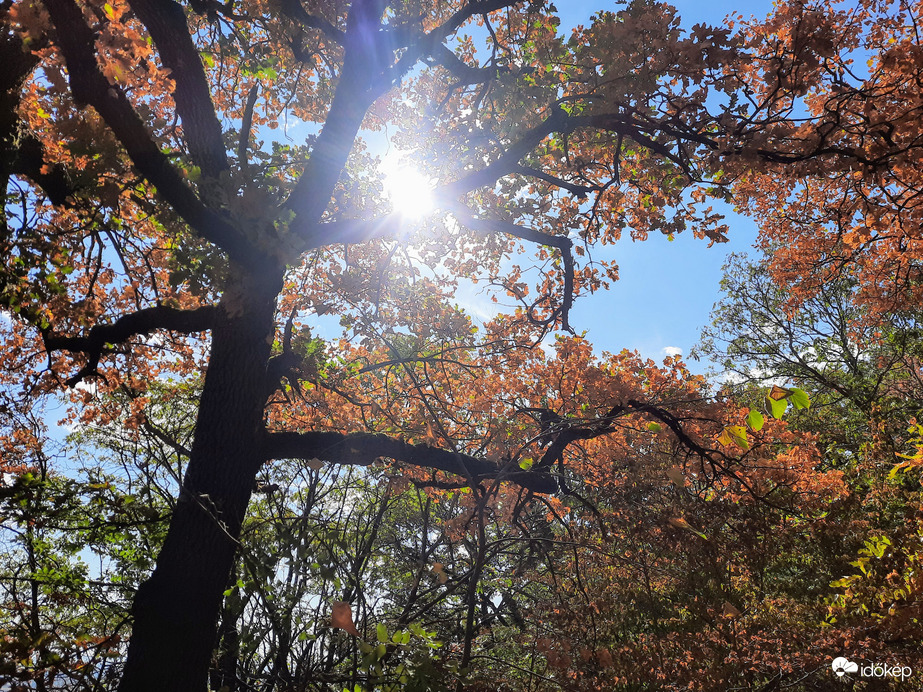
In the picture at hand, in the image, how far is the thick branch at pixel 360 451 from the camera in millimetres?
4906

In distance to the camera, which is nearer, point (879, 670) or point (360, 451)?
point (360, 451)

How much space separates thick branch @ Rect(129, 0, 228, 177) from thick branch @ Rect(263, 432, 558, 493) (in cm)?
261

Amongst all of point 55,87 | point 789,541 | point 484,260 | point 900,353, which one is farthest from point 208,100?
point 900,353

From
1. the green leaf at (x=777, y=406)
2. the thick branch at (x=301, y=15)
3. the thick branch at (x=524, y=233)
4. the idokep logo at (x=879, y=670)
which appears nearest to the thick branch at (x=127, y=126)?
the thick branch at (x=301, y=15)

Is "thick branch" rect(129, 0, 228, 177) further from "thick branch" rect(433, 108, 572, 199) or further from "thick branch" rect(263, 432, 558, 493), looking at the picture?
"thick branch" rect(263, 432, 558, 493)

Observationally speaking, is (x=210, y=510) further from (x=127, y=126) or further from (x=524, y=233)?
(x=524, y=233)

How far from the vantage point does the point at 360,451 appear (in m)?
5.10

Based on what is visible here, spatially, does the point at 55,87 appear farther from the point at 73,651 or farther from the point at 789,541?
the point at 789,541

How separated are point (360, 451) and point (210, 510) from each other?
1.64m

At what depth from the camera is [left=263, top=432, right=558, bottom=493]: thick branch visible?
4906 millimetres

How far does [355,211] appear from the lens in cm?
734

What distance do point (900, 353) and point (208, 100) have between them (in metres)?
18.2

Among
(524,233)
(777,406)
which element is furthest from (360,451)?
(777,406)

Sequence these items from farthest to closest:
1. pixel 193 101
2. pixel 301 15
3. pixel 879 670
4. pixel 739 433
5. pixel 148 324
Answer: pixel 879 670, pixel 148 324, pixel 301 15, pixel 193 101, pixel 739 433
